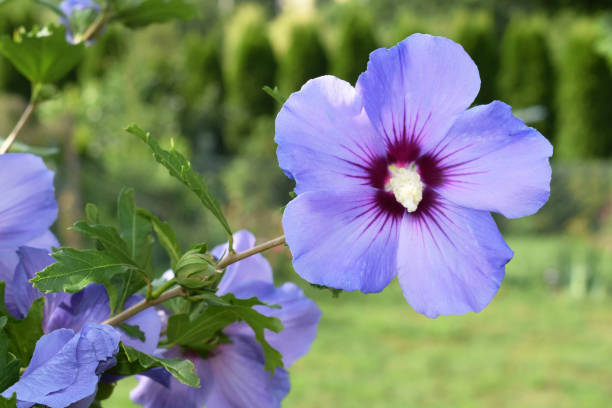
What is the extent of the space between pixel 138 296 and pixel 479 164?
0.21 m

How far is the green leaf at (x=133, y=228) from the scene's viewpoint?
491 mm

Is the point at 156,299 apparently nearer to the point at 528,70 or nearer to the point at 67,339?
the point at 67,339

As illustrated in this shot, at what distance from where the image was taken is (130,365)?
411 mm

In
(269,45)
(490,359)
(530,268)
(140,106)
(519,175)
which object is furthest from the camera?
(269,45)

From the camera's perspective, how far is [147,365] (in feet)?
1.28

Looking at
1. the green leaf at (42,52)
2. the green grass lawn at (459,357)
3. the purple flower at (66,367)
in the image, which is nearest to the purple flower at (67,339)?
the purple flower at (66,367)

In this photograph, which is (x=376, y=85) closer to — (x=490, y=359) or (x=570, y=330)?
(x=490, y=359)

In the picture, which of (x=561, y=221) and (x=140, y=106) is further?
(x=140, y=106)

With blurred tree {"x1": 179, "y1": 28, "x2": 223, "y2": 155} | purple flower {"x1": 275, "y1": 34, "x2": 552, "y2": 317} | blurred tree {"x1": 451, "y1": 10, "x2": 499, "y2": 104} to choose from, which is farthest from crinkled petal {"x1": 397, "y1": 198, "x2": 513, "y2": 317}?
blurred tree {"x1": 451, "y1": 10, "x2": 499, "y2": 104}

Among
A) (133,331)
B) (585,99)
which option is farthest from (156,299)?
(585,99)

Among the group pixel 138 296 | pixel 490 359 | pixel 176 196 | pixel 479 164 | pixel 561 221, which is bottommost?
pixel 561 221

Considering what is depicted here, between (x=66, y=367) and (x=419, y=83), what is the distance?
203 millimetres

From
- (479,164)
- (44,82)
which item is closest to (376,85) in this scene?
(479,164)

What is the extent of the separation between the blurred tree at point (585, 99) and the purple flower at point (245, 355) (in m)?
9.52
